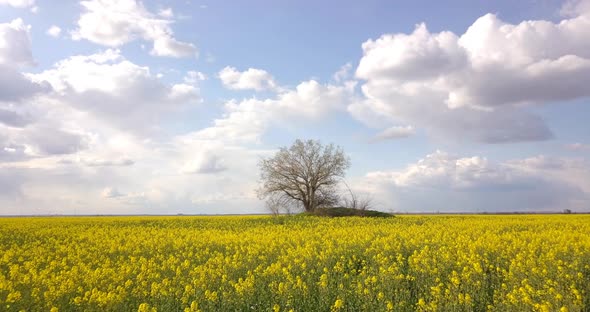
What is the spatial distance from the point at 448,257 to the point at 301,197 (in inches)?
1406

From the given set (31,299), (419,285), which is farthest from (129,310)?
(419,285)

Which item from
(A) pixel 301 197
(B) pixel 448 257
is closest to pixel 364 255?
(B) pixel 448 257

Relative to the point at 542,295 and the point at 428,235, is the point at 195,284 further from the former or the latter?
the point at 428,235

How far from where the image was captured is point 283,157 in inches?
1853

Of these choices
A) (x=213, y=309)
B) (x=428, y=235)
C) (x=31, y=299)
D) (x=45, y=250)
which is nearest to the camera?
(x=213, y=309)

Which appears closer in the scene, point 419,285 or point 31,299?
point 31,299

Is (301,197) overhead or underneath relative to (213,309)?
overhead

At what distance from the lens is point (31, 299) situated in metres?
8.84

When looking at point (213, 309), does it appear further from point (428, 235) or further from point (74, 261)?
point (428, 235)

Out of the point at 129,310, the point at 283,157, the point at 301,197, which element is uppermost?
the point at 283,157

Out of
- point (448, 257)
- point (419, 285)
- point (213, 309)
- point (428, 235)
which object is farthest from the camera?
point (428, 235)

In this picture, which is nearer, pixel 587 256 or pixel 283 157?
pixel 587 256

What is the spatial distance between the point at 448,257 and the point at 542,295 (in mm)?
3424

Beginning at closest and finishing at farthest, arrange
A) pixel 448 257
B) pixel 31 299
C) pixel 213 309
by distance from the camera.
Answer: pixel 213 309, pixel 31 299, pixel 448 257
